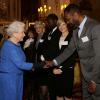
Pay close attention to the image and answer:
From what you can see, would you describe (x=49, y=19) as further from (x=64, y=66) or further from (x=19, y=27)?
(x=19, y=27)

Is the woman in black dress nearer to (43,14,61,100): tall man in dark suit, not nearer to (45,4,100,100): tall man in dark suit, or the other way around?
(43,14,61,100): tall man in dark suit

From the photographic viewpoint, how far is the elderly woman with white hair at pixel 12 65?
4.59m

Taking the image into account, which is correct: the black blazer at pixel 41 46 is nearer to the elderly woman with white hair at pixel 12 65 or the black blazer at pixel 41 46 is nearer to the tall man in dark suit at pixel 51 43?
the tall man in dark suit at pixel 51 43

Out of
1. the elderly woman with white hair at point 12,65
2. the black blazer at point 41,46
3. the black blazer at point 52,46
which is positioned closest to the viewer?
the elderly woman with white hair at point 12,65

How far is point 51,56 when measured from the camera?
20.1ft

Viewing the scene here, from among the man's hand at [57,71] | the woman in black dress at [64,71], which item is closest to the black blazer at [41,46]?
the woman in black dress at [64,71]

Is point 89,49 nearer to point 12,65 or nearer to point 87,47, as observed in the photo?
point 87,47

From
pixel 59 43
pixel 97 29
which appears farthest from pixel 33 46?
pixel 97 29

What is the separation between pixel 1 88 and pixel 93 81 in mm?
1348

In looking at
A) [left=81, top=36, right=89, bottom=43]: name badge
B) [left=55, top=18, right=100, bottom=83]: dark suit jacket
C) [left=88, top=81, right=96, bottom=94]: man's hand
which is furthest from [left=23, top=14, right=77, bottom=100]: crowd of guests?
[left=88, top=81, right=96, bottom=94]: man's hand

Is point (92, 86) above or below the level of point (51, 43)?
below

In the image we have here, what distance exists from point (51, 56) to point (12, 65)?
5.30ft

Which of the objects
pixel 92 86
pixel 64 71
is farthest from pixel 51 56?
pixel 92 86

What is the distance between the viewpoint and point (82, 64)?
4500 mm
